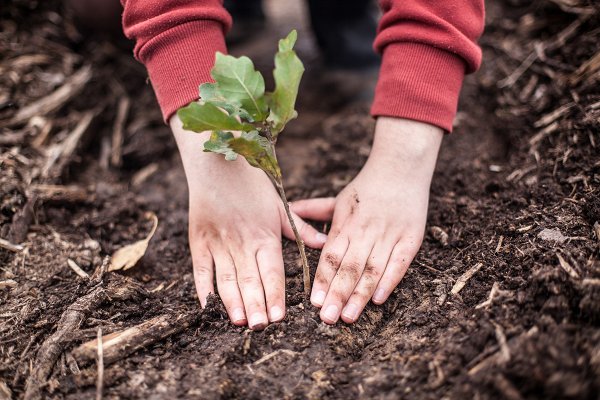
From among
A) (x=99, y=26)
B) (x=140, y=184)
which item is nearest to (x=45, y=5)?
(x=99, y=26)

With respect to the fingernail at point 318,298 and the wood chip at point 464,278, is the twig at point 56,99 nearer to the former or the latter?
the fingernail at point 318,298

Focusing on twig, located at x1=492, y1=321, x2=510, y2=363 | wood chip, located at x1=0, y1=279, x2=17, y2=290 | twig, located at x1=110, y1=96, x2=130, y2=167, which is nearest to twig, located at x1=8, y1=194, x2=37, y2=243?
wood chip, located at x1=0, y1=279, x2=17, y2=290

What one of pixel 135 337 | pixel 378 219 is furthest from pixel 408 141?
pixel 135 337

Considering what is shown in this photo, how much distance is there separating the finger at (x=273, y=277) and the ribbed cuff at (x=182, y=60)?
60 centimetres

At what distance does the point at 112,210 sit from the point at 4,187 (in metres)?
0.41

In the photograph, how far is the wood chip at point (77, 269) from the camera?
1674 mm

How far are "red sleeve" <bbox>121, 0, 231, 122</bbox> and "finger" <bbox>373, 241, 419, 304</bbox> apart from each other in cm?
90

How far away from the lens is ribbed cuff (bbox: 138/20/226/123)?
1683mm

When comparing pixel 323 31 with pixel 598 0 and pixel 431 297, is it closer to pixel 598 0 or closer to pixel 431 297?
pixel 598 0

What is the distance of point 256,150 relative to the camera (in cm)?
125

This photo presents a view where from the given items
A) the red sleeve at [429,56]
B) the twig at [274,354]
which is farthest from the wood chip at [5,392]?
the red sleeve at [429,56]

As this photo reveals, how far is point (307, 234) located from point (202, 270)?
15.8 inches

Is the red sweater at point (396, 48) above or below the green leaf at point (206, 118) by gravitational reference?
below

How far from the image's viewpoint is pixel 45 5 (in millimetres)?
2912
